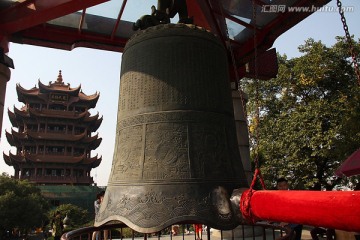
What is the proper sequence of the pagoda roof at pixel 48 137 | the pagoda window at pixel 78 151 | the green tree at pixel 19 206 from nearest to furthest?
1. the green tree at pixel 19 206
2. the pagoda roof at pixel 48 137
3. the pagoda window at pixel 78 151

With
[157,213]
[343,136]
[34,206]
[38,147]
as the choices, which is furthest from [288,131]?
[38,147]

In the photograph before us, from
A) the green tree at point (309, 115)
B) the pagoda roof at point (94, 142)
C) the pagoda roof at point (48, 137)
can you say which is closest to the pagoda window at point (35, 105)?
the pagoda roof at point (48, 137)

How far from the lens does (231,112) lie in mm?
2086

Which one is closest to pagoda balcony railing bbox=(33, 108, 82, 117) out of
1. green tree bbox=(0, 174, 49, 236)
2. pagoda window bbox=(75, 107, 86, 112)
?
pagoda window bbox=(75, 107, 86, 112)

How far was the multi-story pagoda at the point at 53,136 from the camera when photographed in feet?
77.5

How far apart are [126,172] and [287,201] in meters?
1.00

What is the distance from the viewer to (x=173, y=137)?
1812mm

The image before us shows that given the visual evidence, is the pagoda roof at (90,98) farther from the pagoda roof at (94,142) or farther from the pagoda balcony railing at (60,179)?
the pagoda balcony railing at (60,179)

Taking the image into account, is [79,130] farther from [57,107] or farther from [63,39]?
[63,39]

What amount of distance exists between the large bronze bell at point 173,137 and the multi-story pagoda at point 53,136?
2380 cm

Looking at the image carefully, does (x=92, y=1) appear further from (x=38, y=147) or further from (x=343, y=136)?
(x=38, y=147)

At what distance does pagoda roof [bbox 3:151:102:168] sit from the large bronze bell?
77.9 feet

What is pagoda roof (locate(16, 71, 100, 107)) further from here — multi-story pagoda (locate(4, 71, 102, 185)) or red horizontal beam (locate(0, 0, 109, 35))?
red horizontal beam (locate(0, 0, 109, 35))

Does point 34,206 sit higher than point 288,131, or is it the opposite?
point 288,131
